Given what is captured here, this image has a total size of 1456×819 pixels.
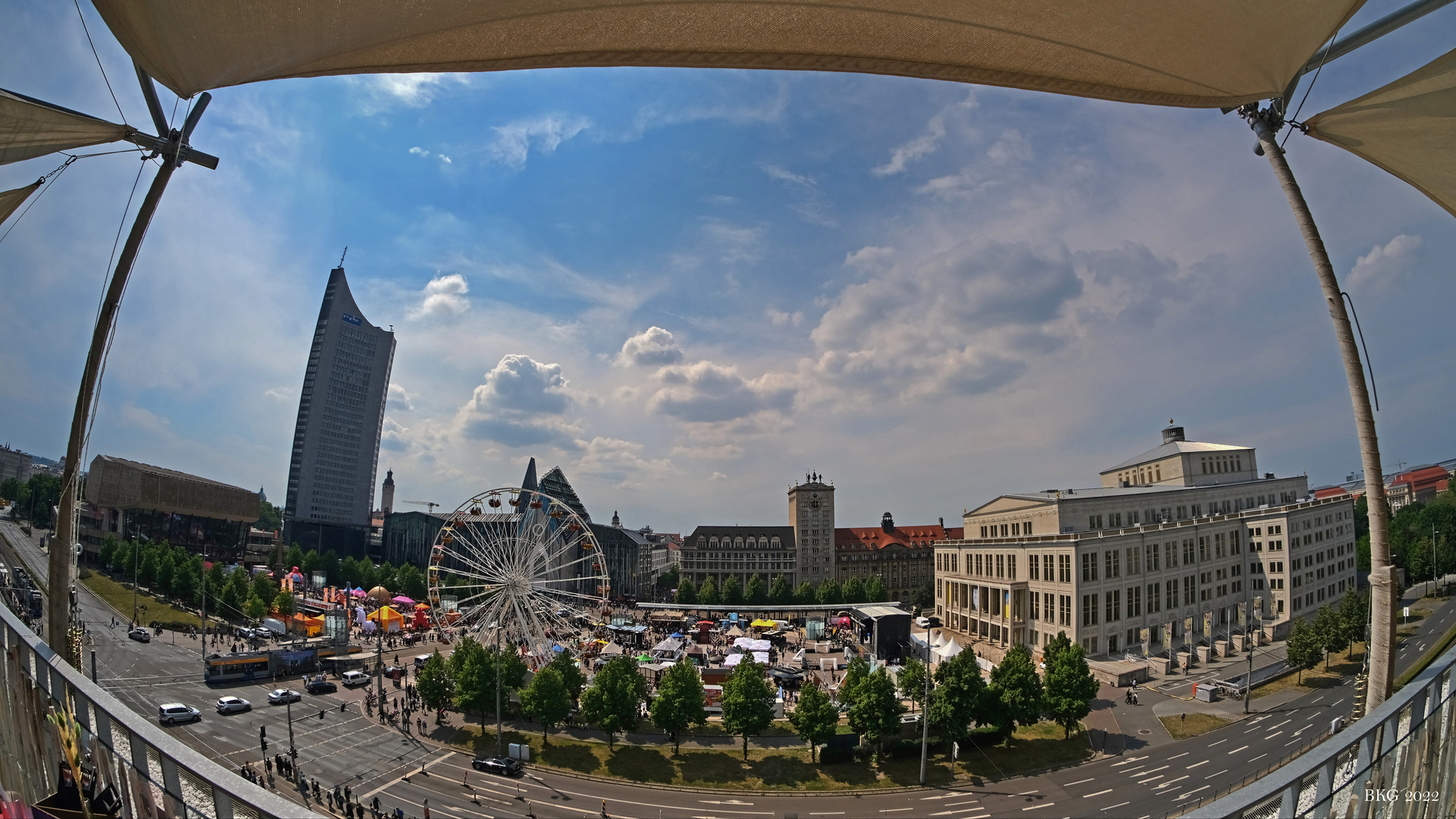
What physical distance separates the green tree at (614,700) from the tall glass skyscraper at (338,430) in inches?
3692

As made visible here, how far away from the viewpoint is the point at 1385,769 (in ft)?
14.2

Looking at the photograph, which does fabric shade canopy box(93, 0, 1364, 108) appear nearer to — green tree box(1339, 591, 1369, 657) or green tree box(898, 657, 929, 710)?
green tree box(898, 657, 929, 710)

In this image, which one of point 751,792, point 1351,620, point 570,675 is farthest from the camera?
point 1351,620

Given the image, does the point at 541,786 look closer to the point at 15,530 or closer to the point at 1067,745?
the point at 1067,745

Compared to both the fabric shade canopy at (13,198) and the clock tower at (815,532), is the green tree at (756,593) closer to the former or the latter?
the clock tower at (815,532)

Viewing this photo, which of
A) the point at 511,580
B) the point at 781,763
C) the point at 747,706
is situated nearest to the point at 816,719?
the point at 781,763

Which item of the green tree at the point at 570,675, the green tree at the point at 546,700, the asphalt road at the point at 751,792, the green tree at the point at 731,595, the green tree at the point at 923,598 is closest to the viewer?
the asphalt road at the point at 751,792

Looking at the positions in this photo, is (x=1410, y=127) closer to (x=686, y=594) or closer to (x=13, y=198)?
(x=13, y=198)

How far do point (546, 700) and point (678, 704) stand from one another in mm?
6311

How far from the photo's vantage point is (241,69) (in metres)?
4.75

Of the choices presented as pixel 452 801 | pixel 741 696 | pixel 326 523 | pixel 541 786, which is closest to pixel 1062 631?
pixel 741 696

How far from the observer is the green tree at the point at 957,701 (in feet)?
88.1

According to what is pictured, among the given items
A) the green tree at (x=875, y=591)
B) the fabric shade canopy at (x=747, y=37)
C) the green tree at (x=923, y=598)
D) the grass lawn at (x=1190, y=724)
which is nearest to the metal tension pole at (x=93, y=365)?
the fabric shade canopy at (x=747, y=37)

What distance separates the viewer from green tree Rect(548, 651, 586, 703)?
31500 millimetres
